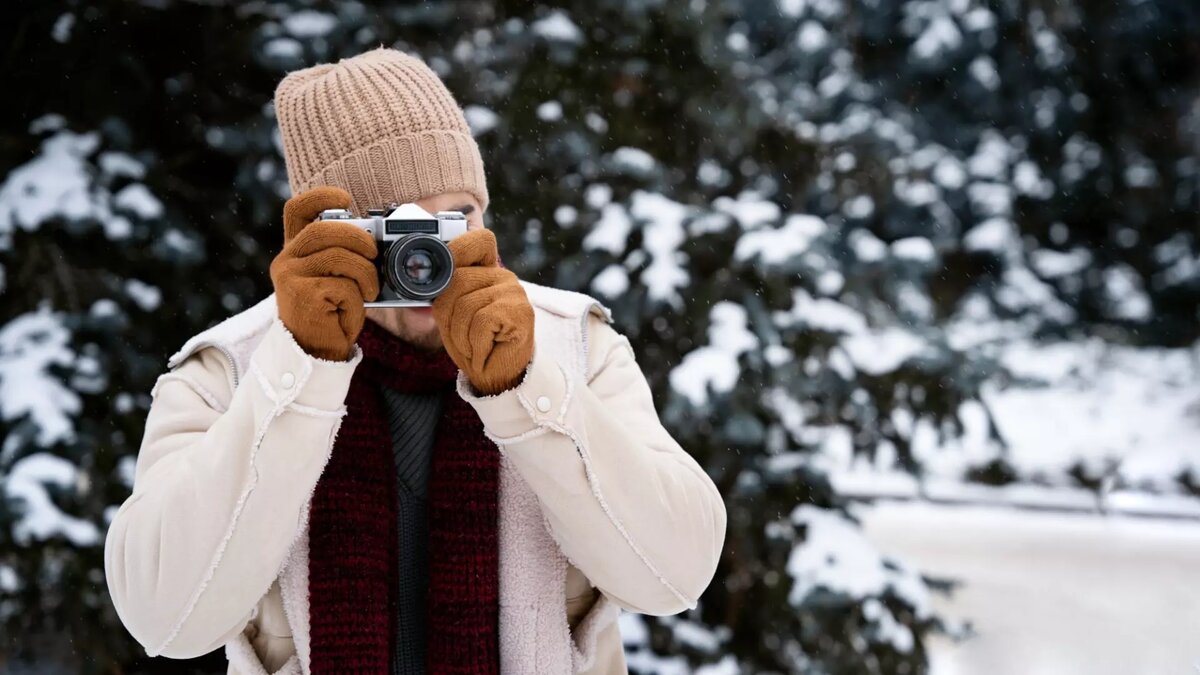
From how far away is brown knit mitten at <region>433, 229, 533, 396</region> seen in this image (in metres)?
1.10

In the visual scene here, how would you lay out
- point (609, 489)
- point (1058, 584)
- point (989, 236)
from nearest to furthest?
1. point (609, 489)
2. point (989, 236)
3. point (1058, 584)

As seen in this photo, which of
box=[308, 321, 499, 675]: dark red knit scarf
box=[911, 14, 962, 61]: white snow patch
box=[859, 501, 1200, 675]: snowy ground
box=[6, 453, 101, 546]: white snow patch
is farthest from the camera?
box=[859, 501, 1200, 675]: snowy ground

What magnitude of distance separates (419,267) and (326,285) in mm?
103

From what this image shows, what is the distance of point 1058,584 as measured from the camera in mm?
6332

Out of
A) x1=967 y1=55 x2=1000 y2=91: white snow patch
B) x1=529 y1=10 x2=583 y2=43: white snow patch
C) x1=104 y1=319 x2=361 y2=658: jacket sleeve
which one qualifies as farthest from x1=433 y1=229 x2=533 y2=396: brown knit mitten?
x1=967 y1=55 x2=1000 y2=91: white snow patch

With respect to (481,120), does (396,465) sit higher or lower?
higher

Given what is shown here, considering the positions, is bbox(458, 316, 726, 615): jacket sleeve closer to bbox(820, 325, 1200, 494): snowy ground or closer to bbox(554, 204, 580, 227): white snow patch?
bbox(554, 204, 580, 227): white snow patch

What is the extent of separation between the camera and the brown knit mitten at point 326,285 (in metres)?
1.09

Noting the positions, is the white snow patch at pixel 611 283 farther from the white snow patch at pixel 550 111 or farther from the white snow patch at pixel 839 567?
the white snow patch at pixel 839 567

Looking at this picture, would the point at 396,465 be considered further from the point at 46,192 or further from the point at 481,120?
the point at 46,192

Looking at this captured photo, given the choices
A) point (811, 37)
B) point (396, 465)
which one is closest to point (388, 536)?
point (396, 465)

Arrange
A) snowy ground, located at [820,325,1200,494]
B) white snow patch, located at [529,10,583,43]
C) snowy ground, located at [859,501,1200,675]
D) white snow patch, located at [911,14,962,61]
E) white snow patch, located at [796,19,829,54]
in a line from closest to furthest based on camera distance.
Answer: white snow patch, located at [529,10,583,43] < white snow patch, located at [796,19,829,54] < white snow patch, located at [911,14,962,61] < snowy ground, located at [859,501,1200,675] < snowy ground, located at [820,325,1200,494]

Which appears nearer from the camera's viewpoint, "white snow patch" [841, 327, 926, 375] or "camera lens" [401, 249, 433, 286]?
"camera lens" [401, 249, 433, 286]

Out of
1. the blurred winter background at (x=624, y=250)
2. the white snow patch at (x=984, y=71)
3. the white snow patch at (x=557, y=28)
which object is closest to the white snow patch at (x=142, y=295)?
the blurred winter background at (x=624, y=250)
